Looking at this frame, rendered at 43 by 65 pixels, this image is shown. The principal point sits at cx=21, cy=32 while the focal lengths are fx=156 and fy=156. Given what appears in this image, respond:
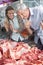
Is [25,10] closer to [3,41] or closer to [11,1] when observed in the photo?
[11,1]

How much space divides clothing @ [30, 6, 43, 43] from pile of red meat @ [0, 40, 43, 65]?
95 mm

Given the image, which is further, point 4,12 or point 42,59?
point 4,12

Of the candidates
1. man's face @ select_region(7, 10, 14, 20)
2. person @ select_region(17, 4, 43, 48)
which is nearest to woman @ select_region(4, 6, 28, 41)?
man's face @ select_region(7, 10, 14, 20)

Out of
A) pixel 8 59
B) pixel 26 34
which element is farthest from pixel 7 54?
pixel 26 34

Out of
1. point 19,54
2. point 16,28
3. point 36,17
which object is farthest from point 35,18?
point 19,54

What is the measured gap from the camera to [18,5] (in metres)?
1.21

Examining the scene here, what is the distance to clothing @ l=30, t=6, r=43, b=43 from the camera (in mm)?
1157

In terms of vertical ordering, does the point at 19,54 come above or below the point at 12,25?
below

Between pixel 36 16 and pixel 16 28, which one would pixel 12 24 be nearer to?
pixel 16 28

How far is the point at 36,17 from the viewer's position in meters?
1.17

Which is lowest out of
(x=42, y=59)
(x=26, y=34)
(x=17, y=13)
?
(x=42, y=59)

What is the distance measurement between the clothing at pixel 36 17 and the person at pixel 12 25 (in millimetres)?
113

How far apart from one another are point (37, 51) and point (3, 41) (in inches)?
11.3

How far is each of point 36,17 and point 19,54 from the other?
0.30m
